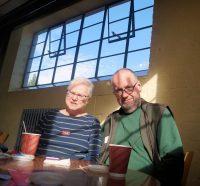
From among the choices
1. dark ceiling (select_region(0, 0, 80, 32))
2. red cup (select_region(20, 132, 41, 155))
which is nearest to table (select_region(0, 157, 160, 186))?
red cup (select_region(20, 132, 41, 155))

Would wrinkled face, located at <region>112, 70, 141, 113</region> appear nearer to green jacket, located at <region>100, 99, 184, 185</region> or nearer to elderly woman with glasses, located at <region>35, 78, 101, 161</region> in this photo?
green jacket, located at <region>100, 99, 184, 185</region>

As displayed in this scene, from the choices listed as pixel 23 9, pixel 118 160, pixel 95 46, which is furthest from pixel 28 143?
pixel 23 9

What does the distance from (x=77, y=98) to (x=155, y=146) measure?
80 centimetres

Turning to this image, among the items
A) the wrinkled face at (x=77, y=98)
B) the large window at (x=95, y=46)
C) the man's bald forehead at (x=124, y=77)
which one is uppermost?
the large window at (x=95, y=46)

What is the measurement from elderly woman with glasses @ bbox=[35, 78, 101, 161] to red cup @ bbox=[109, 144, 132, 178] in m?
0.79

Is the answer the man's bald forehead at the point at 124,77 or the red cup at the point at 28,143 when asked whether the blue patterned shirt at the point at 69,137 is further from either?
the red cup at the point at 28,143

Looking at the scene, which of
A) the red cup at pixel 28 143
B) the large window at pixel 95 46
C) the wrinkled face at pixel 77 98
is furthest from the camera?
the large window at pixel 95 46

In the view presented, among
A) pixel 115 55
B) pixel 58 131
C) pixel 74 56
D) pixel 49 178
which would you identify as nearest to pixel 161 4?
pixel 115 55

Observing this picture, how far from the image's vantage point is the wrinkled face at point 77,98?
2.01 meters

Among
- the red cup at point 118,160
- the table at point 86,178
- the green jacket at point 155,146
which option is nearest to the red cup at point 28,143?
the table at point 86,178

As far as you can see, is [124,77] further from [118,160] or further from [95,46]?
[95,46]

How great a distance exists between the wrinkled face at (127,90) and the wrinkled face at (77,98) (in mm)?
283

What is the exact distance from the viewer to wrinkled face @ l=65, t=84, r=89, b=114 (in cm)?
201

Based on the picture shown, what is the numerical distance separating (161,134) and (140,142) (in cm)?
14
